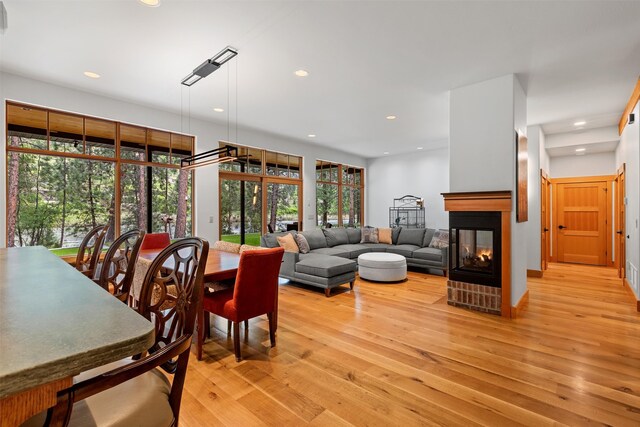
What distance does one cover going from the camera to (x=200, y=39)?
9.95 ft

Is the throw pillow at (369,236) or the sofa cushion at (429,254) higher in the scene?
the throw pillow at (369,236)

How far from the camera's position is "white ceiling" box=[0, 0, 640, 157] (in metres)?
2.61

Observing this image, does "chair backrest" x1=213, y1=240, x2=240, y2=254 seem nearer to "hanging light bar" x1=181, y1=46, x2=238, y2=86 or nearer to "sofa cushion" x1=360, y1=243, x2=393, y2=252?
"hanging light bar" x1=181, y1=46, x2=238, y2=86

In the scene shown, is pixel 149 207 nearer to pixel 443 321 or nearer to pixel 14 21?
pixel 14 21

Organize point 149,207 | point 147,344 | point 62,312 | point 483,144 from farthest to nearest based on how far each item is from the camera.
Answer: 1. point 149,207
2. point 483,144
3. point 62,312
4. point 147,344

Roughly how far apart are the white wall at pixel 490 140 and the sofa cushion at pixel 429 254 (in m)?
1.75

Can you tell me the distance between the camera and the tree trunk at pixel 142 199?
510 cm

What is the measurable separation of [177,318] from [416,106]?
481 centimetres

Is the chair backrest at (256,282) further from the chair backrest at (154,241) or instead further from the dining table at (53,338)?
the chair backrest at (154,241)

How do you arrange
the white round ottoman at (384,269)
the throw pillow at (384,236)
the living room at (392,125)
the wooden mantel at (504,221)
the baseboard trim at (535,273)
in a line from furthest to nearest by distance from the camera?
the throw pillow at (384,236)
the baseboard trim at (535,273)
the white round ottoman at (384,269)
the wooden mantel at (504,221)
the living room at (392,125)

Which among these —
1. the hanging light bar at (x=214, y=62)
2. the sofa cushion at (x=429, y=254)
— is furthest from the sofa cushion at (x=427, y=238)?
the hanging light bar at (x=214, y=62)

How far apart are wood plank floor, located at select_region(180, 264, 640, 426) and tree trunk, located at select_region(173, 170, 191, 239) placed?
8.55 ft

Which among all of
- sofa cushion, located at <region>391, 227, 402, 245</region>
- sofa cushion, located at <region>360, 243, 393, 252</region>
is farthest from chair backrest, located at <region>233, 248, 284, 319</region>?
sofa cushion, located at <region>391, 227, 402, 245</region>

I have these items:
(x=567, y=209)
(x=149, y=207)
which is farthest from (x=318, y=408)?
(x=567, y=209)
